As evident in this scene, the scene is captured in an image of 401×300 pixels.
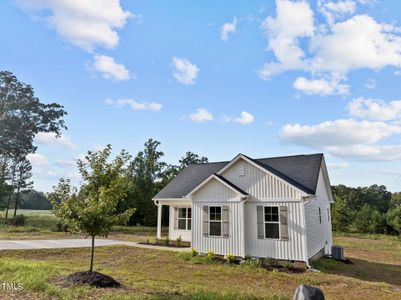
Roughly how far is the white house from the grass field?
135cm

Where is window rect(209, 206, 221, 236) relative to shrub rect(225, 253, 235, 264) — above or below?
above

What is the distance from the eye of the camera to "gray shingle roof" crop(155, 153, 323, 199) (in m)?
13.7

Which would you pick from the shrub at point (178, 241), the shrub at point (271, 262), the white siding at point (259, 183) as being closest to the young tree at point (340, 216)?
the shrub at point (178, 241)

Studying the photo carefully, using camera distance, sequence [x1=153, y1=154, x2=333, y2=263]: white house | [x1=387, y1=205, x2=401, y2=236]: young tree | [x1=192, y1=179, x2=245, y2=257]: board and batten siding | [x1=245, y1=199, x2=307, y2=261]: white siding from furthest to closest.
Answer: [x1=387, y1=205, x2=401, y2=236]: young tree, [x1=192, y1=179, x2=245, y2=257]: board and batten siding, [x1=153, y1=154, x2=333, y2=263]: white house, [x1=245, y1=199, x2=307, y2=261]: white siding

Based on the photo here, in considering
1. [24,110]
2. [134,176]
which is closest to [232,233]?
[134,176]

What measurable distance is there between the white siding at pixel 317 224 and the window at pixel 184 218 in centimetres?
749

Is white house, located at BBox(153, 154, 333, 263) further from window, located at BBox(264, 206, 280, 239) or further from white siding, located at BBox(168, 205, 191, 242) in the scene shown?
white siding, located at BBox(168, 205, 191, 242)

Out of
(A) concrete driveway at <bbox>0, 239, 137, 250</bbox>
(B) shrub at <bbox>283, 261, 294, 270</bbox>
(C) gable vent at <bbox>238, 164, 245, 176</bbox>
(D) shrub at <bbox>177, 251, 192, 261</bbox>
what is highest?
(C) gable vent at <bbox>238, 164, 245, 176</bbox>

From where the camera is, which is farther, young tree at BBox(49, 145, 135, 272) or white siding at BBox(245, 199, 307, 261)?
white siding at BBox(245, 199, 307, 261)

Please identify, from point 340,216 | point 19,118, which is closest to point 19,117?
point 19,118

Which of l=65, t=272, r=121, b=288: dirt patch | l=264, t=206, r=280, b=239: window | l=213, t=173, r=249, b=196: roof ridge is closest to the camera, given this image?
l=65, t=272, r=121, b=288: dirt patch

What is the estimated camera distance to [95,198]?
8711 millimetres

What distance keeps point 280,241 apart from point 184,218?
7452 millimetres

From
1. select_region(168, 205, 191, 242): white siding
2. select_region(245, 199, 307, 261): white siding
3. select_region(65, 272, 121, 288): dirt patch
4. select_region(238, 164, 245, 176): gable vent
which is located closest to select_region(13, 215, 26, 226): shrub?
select_region(168, 205, 191, 242): white siding
